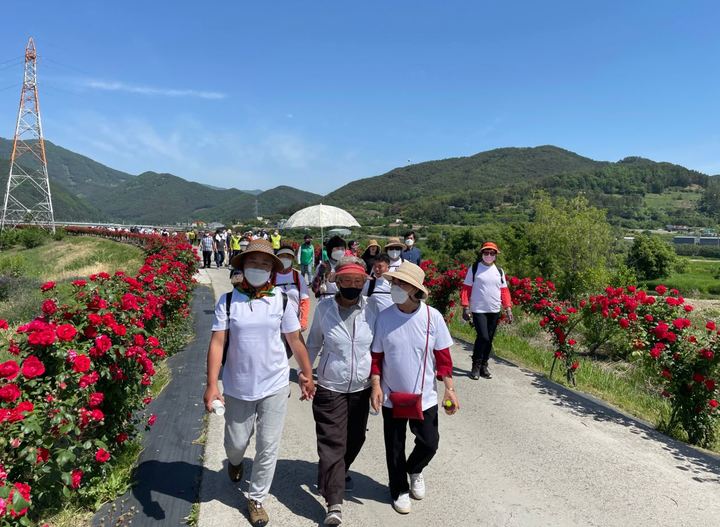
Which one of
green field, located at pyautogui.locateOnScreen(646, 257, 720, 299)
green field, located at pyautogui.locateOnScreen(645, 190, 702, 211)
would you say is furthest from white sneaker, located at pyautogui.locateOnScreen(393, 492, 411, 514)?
green field, located at pyautogui.locateOnScreen(645, 190, 702, 211)

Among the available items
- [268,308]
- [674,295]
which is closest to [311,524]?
[268,308]

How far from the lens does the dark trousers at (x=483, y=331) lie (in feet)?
19.9

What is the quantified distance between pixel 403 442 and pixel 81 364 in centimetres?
209

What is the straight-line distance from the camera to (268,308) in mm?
3055

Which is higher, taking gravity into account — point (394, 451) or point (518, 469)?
point (394, 451)

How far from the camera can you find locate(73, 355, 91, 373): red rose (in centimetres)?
269

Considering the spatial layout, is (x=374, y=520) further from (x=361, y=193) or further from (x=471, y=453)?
(x=361, y=193)

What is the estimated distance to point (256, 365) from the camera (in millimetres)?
2953

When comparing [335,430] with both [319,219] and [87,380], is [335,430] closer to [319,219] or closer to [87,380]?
[87,380]

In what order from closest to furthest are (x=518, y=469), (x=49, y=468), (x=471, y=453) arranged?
(x=49, y=468) → (x=518, y=469) → (x=471, y=453)

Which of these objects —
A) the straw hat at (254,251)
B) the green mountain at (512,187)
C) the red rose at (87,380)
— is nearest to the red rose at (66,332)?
the red rose at (87,380)

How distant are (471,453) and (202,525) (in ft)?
7.57

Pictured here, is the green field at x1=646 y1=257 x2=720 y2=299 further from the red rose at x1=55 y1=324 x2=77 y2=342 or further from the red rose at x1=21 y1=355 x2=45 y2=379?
the red rose at x1=21 y1=355 x2=45 y2=379

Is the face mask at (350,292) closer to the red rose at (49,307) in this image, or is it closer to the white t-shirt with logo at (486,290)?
the red rose at (49,307)
